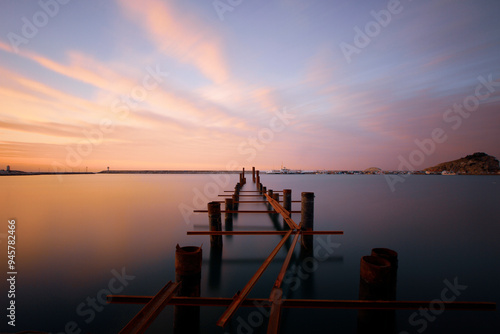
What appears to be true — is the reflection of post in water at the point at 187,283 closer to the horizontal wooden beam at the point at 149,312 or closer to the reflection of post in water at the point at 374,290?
the horizontal wooden beam at the point at 149,312

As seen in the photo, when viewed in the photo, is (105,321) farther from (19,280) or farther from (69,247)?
(69,247)

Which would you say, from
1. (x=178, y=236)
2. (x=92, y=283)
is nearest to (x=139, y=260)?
(x=92, y=283)

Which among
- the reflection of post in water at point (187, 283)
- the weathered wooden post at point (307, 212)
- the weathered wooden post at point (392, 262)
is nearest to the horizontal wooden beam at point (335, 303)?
the reflection of post in water at point (187, 283)

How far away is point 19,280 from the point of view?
6.86 m

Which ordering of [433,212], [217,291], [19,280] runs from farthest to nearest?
[433,212] < [19,280] < [217,291]

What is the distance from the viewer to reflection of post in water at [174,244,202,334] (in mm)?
3740

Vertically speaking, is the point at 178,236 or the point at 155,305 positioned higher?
the point at 155,305

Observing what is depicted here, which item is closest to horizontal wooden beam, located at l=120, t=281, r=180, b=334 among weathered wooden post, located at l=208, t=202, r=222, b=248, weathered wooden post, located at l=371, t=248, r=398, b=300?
weathered wooden post, located at l=371, t=248, r=398, b=300

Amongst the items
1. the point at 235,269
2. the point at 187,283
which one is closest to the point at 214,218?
the point at 235,269

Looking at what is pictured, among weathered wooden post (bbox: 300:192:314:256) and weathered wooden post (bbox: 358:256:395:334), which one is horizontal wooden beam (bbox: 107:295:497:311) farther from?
weathered wooden post (bbox: 300:192:314:256)

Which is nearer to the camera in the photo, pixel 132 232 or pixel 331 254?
pixel 331 254

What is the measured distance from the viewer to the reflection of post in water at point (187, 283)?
3740 mm

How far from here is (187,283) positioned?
375cm

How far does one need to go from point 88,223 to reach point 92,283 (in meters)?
9.38
